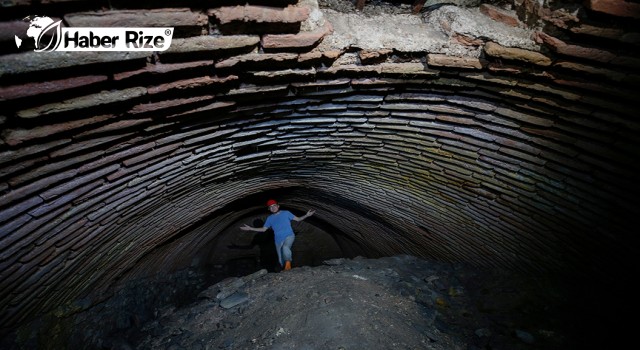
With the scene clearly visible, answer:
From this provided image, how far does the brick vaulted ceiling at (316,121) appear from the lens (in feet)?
4.13

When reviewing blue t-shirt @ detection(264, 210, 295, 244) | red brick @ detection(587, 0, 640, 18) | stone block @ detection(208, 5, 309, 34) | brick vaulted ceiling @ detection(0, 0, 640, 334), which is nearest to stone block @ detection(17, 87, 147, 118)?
brick vaulted ceiling @ detection(0, 0, 640, 334)

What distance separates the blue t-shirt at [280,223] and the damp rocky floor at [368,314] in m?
1.01

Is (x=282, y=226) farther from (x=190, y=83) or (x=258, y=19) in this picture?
(x=258, y=19)

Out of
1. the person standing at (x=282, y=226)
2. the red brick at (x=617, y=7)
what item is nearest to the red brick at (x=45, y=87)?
the red brick at (x=617, y=7)

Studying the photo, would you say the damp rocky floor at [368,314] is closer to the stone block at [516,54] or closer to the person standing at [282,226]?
the person standing at [282,226]

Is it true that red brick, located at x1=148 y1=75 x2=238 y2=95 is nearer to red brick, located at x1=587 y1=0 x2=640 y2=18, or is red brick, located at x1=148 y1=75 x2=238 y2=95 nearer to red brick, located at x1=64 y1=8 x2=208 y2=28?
red brick, located at x1=64 y1=8 x2=208 y2=28

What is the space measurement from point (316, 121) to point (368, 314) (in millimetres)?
1747

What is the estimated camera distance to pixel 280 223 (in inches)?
177

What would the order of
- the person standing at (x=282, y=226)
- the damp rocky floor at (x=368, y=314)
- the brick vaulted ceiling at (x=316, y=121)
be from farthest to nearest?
1. the person standing at (x=282, y=226)
2. the damp rocky floor at (x=368, y=314)
3. the brick vaulted ceiling at (x=316, y=121)

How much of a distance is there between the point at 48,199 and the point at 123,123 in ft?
1.84

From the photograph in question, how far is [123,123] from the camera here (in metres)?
1.48

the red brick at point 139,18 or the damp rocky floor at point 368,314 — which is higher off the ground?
the red brick at point 139,18

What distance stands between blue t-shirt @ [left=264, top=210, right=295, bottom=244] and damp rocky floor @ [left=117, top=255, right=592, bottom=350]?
101 centimetres

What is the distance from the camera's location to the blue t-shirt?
14.7ft
